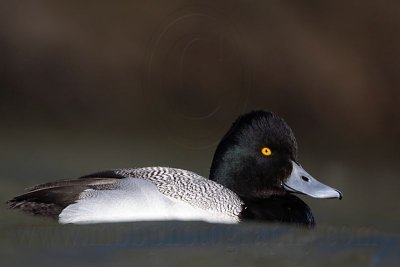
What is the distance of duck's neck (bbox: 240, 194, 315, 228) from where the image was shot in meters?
8.59

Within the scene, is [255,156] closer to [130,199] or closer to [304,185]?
[304,185]

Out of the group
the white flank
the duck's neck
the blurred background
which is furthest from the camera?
the blurred background

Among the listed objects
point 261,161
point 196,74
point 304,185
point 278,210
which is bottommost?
point 278,210

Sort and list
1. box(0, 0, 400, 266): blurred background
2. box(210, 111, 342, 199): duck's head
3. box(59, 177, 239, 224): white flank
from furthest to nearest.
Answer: box(0, 0, 400, 266): blurred background → box(210, 111, 342, 199): duck's head → box(59, 177, 239, 224): white flank

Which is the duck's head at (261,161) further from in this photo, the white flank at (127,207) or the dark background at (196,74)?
the dark background at (196,74)

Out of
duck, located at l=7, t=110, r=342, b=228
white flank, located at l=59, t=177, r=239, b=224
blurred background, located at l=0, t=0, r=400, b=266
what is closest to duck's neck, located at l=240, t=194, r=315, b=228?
duck, located at l=7, t=110, r=342, b=228

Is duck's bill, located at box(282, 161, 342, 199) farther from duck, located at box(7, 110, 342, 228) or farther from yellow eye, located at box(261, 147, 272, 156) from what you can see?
yellow eye, located at box(261, 147, 272, 156)

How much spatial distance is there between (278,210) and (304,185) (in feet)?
1.03

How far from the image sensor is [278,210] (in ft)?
28.6

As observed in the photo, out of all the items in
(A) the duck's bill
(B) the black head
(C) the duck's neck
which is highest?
(B) the black head

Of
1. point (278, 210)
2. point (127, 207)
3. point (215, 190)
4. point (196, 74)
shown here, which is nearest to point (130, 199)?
point (127, 207)

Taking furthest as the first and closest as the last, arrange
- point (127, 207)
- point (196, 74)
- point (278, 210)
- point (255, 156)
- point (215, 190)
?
point (196, 74), point (255, 156), point (278, 210), point (215, 190), point (127, 207)

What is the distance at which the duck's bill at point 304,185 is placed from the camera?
883 centimetres

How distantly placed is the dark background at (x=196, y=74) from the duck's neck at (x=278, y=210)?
375cm
